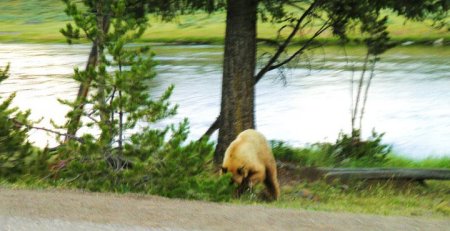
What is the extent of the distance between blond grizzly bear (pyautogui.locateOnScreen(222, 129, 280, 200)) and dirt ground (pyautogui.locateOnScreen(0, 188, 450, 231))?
267 cm

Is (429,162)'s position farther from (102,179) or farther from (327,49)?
(327,49)

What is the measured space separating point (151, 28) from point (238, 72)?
4025 centimetres

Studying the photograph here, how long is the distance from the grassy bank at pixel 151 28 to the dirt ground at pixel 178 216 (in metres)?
37.2

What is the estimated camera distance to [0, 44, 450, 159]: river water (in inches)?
766

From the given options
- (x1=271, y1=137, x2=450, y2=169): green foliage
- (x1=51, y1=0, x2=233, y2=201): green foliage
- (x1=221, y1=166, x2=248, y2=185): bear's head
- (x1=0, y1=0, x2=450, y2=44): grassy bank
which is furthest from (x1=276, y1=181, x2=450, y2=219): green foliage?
(x1=0, y1=0, x2=450, y2=44): grassy bank

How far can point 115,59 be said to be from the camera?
9.61m

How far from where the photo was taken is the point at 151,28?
52.0 metres

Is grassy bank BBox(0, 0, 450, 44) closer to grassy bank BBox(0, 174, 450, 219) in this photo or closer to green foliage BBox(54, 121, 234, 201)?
→ grassy bank BBox(0, 174, 450, 219)

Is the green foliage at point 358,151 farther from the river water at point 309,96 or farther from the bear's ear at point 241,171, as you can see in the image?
the bear's ear at point 241,171

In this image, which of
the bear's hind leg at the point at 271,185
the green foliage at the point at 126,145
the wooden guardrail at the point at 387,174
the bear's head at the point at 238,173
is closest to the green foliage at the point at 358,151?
the wooden guardrail at the point at 387,174

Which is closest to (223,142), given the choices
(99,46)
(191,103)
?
(99,46)

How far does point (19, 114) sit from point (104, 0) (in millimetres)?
1997

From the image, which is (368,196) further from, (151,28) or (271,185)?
(151,28)

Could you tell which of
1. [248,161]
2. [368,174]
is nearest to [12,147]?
[248,161]
